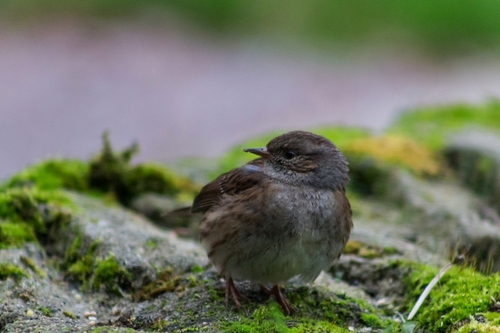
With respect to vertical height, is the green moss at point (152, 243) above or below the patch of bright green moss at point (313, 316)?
above

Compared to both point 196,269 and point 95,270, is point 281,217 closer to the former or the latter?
point 196,269

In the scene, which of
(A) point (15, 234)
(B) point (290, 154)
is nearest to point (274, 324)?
(B) point (290, 154)

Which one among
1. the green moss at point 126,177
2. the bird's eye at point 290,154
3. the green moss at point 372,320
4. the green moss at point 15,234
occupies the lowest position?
the green moss at point 372,320

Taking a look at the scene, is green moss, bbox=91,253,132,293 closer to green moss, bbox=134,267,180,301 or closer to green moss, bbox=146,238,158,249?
green moss, bbox=134,267,180,301

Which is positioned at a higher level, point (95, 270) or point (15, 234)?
point (15, 234)

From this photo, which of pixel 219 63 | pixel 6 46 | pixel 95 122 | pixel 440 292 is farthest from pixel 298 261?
pixel 6 46

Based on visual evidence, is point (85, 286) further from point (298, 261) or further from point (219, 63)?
point (219, 63)

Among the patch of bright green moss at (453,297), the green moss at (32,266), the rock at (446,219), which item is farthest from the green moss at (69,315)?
the rock at (446,219)

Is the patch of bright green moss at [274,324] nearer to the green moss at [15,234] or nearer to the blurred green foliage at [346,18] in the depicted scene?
the green moss at [15,234]
